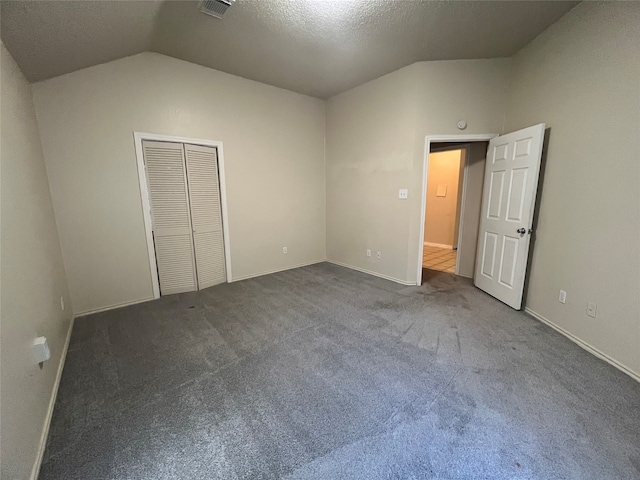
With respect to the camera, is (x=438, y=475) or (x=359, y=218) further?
(x=359, y=218)

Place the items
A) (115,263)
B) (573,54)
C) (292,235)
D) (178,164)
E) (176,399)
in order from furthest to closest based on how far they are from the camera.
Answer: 1. (292,235)
2. (178,164)
3. (115,263)
4. (573,54)
5. (176,399)

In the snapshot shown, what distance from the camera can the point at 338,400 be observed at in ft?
5.58

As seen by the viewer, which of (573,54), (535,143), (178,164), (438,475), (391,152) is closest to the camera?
(438,475)

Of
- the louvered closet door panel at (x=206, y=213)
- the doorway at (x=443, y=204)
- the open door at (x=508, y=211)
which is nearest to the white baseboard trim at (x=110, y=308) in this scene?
the louvered closet door panel at (x=206, y=213)

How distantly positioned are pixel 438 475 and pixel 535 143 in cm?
296

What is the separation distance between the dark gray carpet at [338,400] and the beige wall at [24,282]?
22cm

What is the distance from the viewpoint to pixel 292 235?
181 inches

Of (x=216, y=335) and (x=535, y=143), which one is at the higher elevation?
(x=535, y=143)

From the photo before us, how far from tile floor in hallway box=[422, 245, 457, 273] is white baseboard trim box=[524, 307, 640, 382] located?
1.69 metres

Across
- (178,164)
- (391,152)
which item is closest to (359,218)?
(391,152)

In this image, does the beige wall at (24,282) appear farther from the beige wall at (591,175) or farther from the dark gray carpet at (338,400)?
the beige wall at (591,175)

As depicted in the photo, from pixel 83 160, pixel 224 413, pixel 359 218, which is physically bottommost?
pixel 224 413

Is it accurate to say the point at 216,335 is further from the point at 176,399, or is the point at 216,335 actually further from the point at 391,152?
the point at 391,152

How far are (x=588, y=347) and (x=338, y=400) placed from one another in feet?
7.23
